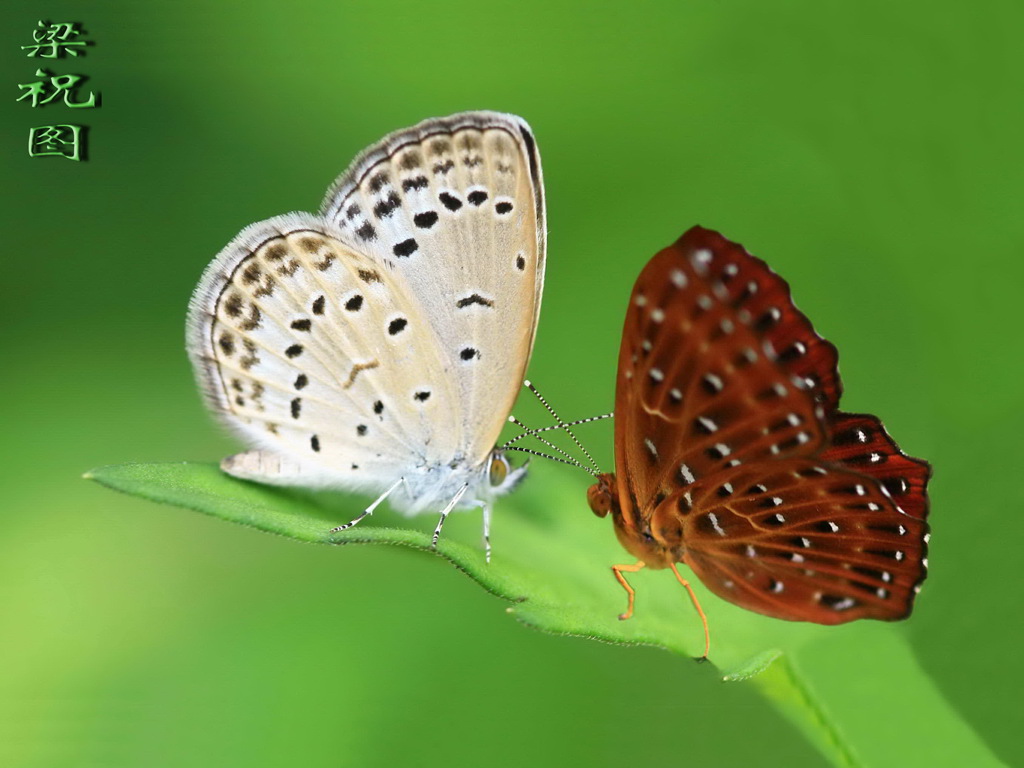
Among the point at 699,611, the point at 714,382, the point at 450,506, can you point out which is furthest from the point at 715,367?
the point at 450,506

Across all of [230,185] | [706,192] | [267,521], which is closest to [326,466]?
[267,521]

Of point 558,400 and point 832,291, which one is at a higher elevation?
point 832,291

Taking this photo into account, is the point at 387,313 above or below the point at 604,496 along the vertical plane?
above

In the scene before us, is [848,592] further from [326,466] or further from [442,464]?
[326,466]

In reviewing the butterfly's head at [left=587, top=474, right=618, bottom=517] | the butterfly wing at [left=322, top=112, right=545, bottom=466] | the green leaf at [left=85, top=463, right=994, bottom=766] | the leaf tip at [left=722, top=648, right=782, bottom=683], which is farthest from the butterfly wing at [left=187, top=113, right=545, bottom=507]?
the leaf tip at [left=722, top=648, right=782, bottom=683]

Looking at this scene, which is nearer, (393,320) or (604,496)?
(604,496)

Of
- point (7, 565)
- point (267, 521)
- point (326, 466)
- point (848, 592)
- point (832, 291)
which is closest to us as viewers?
point (267, 521)

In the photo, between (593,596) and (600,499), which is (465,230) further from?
(593,596)
